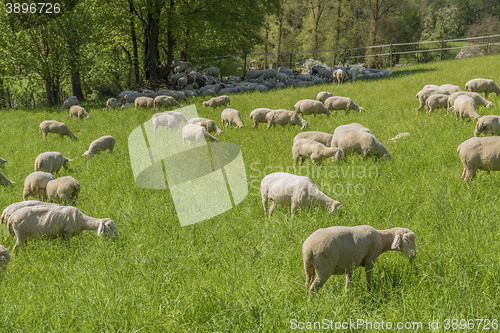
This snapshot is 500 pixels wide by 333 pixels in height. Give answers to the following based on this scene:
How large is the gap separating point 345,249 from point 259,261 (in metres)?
1.36

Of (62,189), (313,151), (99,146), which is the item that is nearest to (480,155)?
(313,151)

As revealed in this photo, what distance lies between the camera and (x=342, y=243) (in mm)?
3473

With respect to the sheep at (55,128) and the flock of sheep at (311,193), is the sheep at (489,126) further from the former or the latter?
the sheep at (55,128)

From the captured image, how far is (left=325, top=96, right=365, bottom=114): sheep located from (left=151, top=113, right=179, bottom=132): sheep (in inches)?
252

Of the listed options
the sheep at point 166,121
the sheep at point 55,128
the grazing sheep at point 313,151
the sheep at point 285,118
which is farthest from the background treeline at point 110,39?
the grazing sheep at point 313,151

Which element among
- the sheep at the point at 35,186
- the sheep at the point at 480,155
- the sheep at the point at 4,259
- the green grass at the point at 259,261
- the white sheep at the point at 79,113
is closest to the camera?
the green grass at the point at 259,261

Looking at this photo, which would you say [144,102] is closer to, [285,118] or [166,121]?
[166,121]

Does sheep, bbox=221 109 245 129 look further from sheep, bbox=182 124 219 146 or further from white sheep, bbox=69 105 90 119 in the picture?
white sheep, bbox=69 105 90 119

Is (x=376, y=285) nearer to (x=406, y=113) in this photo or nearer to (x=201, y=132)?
(x=201, y=132)

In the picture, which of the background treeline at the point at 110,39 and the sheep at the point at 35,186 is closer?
the sheep at the point at 35,186

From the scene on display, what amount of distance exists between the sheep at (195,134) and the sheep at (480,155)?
24.4 ft

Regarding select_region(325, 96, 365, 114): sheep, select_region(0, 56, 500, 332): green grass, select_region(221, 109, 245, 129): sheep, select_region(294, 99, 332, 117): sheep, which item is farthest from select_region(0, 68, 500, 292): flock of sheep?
select_region(325, 96, 365, 114): sheep

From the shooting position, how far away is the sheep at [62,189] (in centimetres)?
684

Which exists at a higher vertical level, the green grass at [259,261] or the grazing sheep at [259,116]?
the grazing sheep at [259,116]
